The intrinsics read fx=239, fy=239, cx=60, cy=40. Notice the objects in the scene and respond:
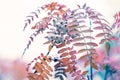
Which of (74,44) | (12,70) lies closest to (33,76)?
(12,70)

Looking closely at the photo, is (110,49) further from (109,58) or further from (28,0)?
(28,0)

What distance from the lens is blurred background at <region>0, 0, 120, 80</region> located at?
1.29 metres

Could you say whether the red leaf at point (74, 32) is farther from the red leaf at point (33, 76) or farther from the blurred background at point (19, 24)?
the red leaf at point (33, 76)

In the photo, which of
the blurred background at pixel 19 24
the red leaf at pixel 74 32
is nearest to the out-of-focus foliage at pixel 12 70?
the blurred background at pixel 19 24

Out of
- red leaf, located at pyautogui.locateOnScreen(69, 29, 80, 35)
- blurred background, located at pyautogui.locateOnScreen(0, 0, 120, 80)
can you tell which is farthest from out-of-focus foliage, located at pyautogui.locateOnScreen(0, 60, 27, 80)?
red leaf, located at pyautogui.locateOnScreen(69, 29, 80, 35)

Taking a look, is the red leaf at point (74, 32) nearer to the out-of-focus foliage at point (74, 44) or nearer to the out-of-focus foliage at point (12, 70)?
the out-of-focus foliage at point (74, 44)

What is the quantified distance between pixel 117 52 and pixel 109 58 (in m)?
0.06

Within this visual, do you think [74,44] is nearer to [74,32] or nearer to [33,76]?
[74,32]

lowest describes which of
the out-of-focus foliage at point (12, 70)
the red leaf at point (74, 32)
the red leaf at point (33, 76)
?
the red leaf at point (33, 76)

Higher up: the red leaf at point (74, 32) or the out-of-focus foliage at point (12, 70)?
the red leaf at point (74, 32)

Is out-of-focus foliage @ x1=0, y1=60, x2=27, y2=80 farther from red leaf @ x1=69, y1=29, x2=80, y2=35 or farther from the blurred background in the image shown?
red leaf @ x1=69, y1=29, x2=80, y2=35

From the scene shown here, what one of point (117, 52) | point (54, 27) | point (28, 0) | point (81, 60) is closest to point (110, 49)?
point (117, 52)

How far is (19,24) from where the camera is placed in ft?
4.32

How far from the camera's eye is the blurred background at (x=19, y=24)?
1.29 metres
